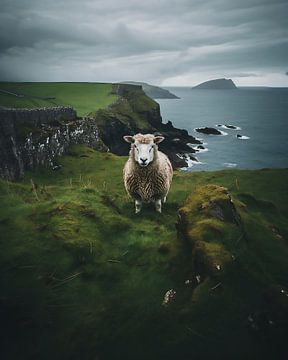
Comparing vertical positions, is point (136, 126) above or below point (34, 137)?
below

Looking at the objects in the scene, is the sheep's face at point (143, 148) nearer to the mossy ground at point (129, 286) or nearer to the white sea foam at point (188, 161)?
the mossy ground at point (129, 286)

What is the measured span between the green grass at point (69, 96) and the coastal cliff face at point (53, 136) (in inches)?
388

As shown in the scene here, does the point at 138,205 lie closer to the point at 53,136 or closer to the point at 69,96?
the point at 53,136

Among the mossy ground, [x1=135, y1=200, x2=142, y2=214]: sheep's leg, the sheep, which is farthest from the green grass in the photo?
the mossy ground

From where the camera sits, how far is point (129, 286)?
7762mm

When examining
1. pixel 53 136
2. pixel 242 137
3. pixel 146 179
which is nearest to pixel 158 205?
pixel 146 179

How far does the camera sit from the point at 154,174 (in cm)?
1328

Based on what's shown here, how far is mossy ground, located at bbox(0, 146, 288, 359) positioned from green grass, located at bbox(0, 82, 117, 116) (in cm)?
6480

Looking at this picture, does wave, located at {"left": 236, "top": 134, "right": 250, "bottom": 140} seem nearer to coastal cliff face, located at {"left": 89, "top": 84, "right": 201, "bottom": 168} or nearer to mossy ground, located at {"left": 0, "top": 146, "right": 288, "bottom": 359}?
coastal cliff face, located at {"left": 89, "top": 84, "right": 201, "bottom": 168}

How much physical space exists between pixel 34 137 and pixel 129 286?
24.4 meters

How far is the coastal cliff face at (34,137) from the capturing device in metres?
24.2

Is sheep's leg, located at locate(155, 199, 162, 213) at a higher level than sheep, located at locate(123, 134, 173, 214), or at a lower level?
lower

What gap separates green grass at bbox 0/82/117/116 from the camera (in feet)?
255

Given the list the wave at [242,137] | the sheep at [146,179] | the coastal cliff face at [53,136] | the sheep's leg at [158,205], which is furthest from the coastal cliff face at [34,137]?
the wave at [242,137]
